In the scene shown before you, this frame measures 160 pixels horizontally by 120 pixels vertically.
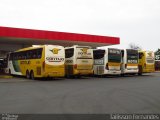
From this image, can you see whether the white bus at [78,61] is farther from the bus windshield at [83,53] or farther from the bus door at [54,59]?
the bus door at [54,59]

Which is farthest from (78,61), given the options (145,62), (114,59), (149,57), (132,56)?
(149,57)

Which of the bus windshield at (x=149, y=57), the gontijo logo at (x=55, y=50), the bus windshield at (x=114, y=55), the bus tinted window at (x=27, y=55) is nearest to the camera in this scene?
the gontijo logo at (x=55, y=50)

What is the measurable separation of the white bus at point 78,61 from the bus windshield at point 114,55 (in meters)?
2.23

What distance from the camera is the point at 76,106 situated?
9398mm

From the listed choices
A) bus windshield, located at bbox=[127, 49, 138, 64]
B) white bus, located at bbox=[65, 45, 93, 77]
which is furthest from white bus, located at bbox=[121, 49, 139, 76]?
white bus, located at bbox=[65, 45, 93, 77]

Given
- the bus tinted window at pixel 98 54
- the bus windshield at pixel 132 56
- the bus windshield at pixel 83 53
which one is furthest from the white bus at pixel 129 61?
the bus windshield at pixel 83 53

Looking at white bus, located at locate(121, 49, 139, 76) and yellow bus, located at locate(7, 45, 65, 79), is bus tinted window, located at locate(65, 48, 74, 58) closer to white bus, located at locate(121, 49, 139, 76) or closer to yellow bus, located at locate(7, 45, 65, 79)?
yellow bus, located at locate(7, 45, 65, 79)

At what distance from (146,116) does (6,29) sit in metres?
24.0

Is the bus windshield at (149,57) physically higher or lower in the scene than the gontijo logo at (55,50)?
lower

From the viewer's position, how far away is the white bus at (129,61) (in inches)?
1101

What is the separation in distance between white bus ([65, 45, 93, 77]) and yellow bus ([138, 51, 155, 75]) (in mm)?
7746

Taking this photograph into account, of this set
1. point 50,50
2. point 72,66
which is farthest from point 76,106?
point 72,66

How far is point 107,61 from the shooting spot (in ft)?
86.0

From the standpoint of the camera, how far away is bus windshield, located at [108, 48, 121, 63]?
2650 centimetres
